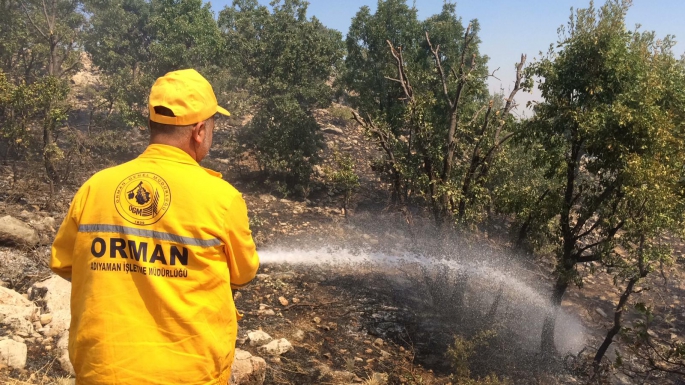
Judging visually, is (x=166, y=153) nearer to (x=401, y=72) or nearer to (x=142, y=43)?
(x=401, y=72)

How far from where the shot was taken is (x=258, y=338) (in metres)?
6.80

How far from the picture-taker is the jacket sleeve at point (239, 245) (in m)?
1.71

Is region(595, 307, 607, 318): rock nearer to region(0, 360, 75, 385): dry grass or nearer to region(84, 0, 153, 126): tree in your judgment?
region(0, 360, 75, 385): dry grass

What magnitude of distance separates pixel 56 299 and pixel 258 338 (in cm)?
257

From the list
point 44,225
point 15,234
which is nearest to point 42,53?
point 44,225

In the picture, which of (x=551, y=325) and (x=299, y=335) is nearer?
(x=299, y=335)

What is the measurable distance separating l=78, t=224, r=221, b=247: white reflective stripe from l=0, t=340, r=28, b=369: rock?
3.81 metres

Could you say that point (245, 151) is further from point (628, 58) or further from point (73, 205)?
point (73, 205)

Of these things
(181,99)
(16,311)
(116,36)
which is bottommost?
(16,311)

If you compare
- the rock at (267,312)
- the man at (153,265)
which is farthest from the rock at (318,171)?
the man at (153,265)

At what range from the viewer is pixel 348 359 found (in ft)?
22.9

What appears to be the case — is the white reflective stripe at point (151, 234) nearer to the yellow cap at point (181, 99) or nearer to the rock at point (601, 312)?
the yellow cap at point (181, 99)

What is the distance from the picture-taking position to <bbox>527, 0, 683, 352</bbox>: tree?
6605 mm

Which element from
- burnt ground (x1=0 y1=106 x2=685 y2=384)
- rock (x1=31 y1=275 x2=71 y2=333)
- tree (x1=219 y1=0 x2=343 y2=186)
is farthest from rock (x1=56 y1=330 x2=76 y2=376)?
tree (x1=219 y1=0 x2=343 y2=186)
